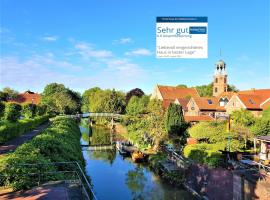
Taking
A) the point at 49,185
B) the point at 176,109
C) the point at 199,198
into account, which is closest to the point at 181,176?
the point at 199,198

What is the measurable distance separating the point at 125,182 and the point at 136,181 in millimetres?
1123

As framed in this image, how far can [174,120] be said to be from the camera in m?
40.5

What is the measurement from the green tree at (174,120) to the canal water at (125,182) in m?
6.99

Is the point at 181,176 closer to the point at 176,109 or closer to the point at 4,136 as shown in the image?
the point at 176,109

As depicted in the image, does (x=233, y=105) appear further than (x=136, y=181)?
Yes

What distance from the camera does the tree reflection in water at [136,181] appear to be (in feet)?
87.3

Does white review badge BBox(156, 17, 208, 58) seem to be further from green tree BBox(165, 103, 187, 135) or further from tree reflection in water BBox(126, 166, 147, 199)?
green tree BBox(165, 103, 187, 135)

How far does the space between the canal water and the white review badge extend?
13.3m

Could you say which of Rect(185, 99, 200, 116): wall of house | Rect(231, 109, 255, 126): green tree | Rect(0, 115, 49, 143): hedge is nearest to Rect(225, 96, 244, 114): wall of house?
Rect(185, 99, 200, 116): wall of house

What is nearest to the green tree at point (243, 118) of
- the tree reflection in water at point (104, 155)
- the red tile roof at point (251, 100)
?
the red tile roof at point (251, 100)

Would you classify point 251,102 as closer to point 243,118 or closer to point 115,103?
point 243,118

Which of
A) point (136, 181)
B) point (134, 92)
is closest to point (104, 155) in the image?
point (136, 181)

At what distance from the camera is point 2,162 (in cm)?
1441

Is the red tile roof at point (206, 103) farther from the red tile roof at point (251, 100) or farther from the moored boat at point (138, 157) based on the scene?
the moored boat at point (138, 157)
